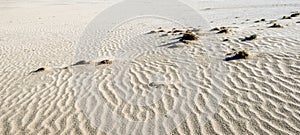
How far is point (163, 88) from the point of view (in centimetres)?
648

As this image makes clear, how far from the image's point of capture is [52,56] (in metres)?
10.8

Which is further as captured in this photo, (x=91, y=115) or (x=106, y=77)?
(x=106, y=77)

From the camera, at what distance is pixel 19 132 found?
507cm

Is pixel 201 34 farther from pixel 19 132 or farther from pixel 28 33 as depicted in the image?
pixel 28 33

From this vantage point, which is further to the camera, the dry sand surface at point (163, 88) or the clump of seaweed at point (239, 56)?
the clump of seaweed at point (239, 56)

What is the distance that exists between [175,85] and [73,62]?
4.40m

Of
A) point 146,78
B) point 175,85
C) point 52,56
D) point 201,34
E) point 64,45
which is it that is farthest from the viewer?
point 64,45

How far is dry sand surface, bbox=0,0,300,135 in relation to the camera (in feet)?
16.2

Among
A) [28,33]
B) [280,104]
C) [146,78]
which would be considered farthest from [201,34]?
[28,33]

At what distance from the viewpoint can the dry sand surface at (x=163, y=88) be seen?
495 centimetres

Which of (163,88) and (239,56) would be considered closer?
(163,88)

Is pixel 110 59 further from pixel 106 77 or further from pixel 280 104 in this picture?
pixel 280 104

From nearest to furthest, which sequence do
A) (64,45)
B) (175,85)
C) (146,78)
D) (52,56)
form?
(175,85), (146,78), (52,56), (64,45)

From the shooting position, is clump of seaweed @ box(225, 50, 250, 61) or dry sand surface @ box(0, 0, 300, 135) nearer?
dry sand surface @ box(0, 0, 300, 135)
